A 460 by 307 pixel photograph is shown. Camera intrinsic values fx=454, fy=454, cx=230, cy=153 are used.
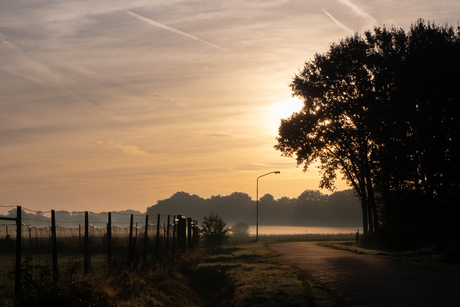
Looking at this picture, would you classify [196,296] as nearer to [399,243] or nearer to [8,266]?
[8,266]

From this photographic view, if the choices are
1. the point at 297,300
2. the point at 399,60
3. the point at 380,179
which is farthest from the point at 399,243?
the point at 297,300

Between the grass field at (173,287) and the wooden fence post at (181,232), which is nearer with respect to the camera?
the grass field at (173,287)

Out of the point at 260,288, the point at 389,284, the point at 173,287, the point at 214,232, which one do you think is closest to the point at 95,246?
the point at 214,232

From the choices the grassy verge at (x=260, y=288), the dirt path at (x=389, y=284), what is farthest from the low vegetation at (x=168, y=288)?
the dirt path at (x=389, y=284)

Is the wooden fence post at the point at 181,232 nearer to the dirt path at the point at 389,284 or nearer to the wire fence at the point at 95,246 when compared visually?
A: the wire fence at the point at 95,246

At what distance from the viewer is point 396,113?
113 feet

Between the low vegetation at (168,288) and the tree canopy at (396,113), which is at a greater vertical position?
the tree canopy at (396,113)

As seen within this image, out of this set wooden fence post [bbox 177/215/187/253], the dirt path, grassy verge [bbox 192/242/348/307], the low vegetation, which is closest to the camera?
the low vegetation

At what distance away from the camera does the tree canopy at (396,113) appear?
1321 inches

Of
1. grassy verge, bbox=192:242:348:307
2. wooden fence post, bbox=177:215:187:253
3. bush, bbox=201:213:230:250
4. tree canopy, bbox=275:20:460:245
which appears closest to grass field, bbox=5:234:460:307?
grassy verge, bbox=192:242:348:307

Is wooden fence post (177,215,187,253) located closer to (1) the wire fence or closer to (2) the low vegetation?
(1) the wire fence

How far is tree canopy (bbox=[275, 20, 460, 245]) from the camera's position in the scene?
3356 cm

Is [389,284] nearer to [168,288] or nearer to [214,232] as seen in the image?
[168,288]

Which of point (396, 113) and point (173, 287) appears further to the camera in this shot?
point (396, 113)
